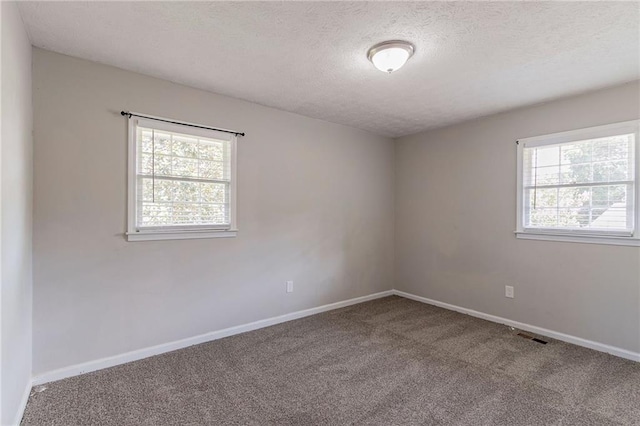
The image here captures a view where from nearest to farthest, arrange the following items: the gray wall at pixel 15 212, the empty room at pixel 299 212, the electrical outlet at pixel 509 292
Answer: the gray wall at pixel 15 212 < the empty room at pixel 299 212 < the electrical outlet at pixel 509 292

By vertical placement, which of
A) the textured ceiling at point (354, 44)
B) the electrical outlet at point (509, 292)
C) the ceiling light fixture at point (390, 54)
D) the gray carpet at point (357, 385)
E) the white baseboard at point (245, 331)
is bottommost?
the gray carpet at point (357, 385)

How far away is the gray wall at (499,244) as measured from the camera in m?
2.91

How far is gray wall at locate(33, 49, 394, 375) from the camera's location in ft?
7.80

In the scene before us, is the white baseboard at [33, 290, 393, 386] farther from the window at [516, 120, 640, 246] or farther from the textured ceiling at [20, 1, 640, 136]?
the window at [516, 120, 640, 246]

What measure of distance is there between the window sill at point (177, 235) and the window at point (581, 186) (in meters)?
3.19

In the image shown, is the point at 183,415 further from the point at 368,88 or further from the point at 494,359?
the point at 368,88

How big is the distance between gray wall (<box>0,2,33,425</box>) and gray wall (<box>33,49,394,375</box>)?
0.17 metres

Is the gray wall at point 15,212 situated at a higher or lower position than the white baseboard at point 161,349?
higher

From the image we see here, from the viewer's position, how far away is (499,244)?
12.2 feet

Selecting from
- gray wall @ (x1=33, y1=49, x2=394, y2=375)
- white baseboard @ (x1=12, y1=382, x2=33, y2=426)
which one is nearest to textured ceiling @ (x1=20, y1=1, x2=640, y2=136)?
gray wall @ (x1=33, y1=49, x2=394, y2=375)

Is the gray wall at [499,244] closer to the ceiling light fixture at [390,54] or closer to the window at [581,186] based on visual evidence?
the window at [581,186]

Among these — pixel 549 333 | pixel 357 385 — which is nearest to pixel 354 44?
pixel 357 385

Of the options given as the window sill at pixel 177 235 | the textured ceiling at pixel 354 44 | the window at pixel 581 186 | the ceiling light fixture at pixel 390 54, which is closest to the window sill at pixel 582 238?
the window at pixel 581 186

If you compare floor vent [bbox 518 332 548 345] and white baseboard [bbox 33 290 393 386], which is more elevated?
white baseboard [bbox 33 290 393 386]
